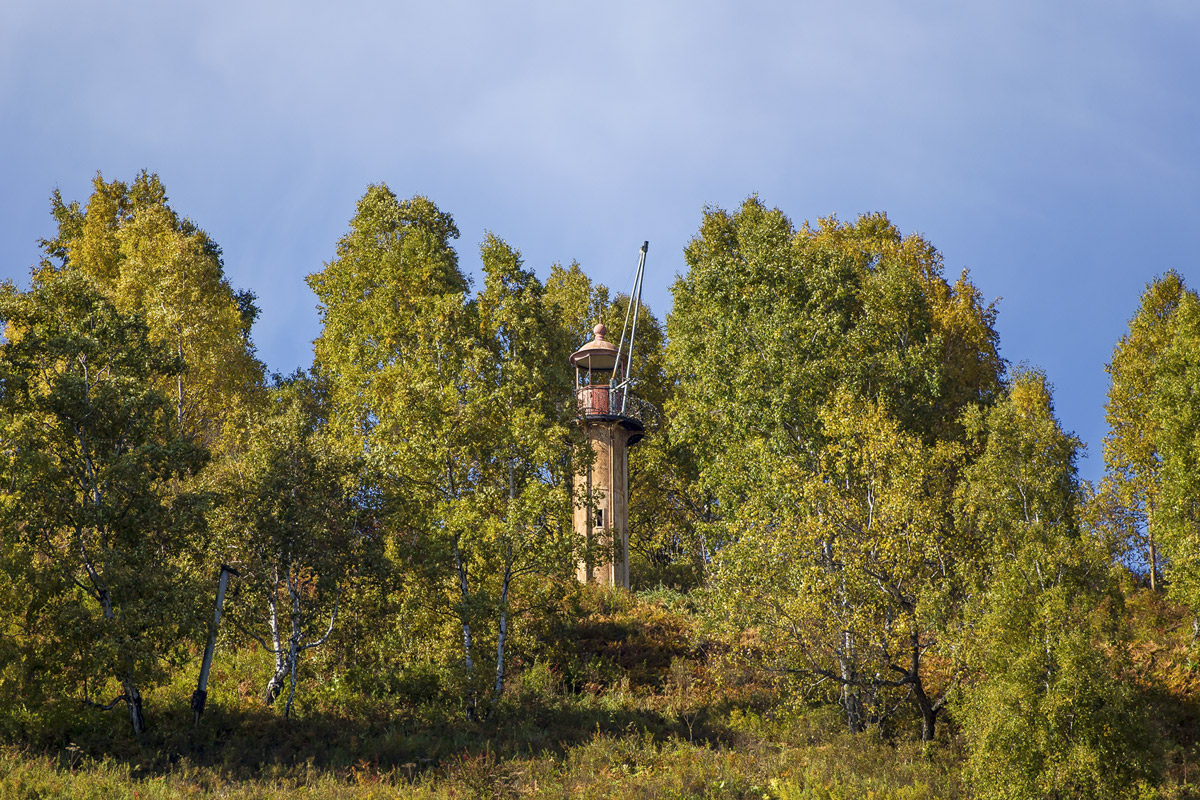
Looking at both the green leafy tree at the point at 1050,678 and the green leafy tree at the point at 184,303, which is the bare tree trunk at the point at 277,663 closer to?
the green leafy tree at the point at 184,303

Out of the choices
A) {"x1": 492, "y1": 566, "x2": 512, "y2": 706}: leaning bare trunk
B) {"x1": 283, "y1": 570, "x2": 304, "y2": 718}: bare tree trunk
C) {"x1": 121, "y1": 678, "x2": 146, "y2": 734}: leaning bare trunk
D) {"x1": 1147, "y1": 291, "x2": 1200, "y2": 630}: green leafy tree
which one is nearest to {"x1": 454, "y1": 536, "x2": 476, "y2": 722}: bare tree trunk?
{"x1": 492, "y1": 566, "x2": 512, "y2": 706}: leaning bare trunk

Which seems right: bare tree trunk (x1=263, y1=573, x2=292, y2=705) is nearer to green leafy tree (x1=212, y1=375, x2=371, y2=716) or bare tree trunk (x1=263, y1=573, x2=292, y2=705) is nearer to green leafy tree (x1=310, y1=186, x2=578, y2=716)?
green leafy tree (x1=212, y1=375, x2=371, y2=716)

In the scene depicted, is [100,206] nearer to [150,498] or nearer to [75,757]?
[150,498]

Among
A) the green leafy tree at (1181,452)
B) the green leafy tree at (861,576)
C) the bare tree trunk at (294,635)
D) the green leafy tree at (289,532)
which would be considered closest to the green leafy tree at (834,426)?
the green leafy tree at (861,576)

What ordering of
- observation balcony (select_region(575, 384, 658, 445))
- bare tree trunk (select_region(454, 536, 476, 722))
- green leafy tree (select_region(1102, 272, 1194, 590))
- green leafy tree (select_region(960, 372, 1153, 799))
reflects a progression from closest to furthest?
green leafy tree (select_region(960, 372, 1153, 799))
bare tree trunk (select_region(454, 536, 476, 722))
green leafy tree (select_region(1102, 272, 1194, 590))
observation balcony (select_region(575, 384, 658, 445))

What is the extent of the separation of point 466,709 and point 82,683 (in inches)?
389

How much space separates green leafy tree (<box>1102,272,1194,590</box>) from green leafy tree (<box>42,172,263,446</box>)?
3418 centimetres

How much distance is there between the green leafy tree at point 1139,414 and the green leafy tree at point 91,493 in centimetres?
3087

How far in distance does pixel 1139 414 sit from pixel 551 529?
24400 millimetres

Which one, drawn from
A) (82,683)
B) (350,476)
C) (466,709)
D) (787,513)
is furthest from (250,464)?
(787,513)

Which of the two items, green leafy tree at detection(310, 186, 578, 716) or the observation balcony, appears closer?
green leafy tree at detection(310, 186, 578, 716)

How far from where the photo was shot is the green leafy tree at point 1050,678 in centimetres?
2098

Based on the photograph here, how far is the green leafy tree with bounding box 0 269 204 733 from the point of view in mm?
23188

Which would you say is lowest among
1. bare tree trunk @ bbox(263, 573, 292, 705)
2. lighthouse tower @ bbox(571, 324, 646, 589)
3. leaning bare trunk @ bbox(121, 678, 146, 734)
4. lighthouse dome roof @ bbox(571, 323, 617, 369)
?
leaning bare trunk @ bbox(121, 678, 146, 734)
